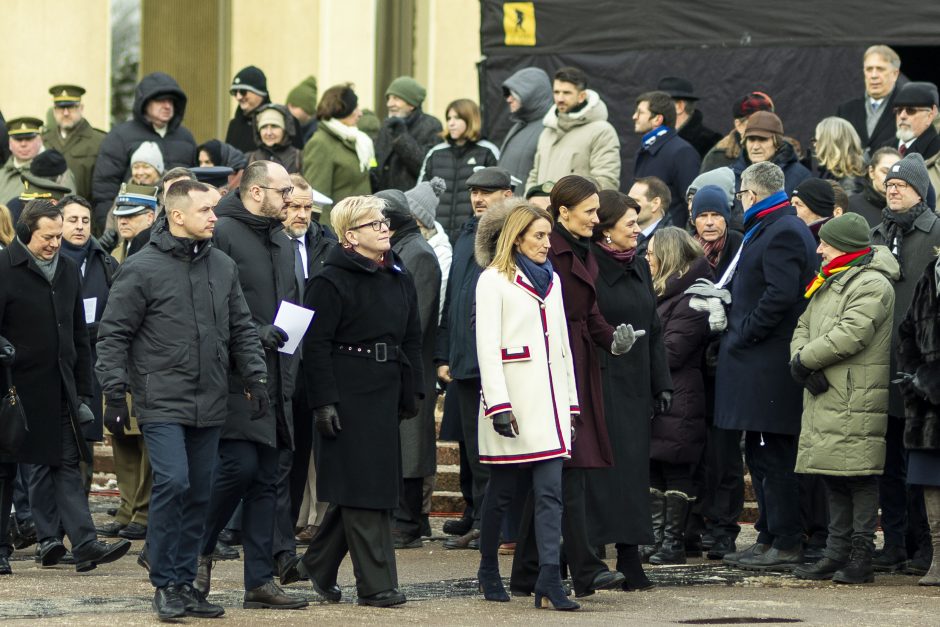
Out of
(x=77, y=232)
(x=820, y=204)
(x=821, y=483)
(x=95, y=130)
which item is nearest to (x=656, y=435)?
(x=821, y=483)

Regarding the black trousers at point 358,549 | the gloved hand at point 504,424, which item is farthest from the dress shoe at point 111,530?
the gloved hand at point 504,424

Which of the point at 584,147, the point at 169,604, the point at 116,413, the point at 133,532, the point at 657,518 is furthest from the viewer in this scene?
the point at 584,147

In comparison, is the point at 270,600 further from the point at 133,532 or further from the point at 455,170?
the point at 455,170

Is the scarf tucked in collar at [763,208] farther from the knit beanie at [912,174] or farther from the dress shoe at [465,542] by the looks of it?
the dress shoe at [465,542]

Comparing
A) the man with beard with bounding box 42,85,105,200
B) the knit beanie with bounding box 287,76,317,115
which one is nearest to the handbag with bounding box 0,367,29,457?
the man with beard with bounding box 42,85,105,200

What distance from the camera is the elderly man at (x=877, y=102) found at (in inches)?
538

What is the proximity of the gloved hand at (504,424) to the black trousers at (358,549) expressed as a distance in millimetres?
718

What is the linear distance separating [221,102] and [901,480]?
12448 millimetres

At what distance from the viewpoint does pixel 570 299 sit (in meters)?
9.79

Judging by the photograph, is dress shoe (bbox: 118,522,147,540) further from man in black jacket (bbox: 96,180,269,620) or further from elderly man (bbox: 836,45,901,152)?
elderly man (bbox: 836,45,901,152)

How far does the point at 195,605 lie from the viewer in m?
8.77

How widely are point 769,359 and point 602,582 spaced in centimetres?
206

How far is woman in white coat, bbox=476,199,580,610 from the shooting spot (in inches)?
366

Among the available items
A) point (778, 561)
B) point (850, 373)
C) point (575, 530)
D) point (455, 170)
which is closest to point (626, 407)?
point (575, 530)
